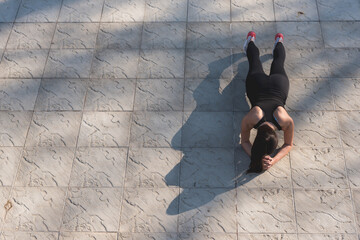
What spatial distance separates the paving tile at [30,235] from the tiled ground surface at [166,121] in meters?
0.01

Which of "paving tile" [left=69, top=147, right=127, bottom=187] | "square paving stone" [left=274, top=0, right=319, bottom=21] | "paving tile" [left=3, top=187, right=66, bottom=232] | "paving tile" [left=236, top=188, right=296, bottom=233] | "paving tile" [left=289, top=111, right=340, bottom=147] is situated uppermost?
"square paving stone" [left=274, top=0, right=319, bottom=21]

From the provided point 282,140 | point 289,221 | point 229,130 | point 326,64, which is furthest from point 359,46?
point 289,221

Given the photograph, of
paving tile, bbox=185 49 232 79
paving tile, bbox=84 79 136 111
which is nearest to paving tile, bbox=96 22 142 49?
paving tile, bbox=84 79 136 111

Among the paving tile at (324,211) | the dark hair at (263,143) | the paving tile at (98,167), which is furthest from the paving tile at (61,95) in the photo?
the paving tile at (324,211)

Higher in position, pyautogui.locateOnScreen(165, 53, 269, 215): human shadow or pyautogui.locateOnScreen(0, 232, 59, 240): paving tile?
pyautogui.locateOnScreen(165, 53, 269, 215): human shadow

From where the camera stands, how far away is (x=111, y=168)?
4887 mm

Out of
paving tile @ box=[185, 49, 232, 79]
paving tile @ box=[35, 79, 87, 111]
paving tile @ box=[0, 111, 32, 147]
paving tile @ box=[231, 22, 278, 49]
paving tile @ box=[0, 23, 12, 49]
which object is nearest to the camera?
paving tile @ box=[0, 111, 32, 147]

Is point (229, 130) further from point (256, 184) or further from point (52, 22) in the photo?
point (52, 22)

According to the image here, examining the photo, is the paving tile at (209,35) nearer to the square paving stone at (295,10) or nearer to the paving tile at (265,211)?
the square paving stone at (295,10)

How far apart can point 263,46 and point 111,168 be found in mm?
3048

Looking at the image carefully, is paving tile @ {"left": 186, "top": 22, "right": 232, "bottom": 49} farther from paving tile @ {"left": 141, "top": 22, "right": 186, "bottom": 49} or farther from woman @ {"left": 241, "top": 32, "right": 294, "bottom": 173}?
woman @ {"left": 241, "top": 32, "right": 294, "bottom": 173}

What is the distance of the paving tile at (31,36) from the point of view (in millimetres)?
5945

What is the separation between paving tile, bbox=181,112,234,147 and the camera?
5.01 m

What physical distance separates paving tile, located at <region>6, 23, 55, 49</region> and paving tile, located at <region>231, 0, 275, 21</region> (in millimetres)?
3146
